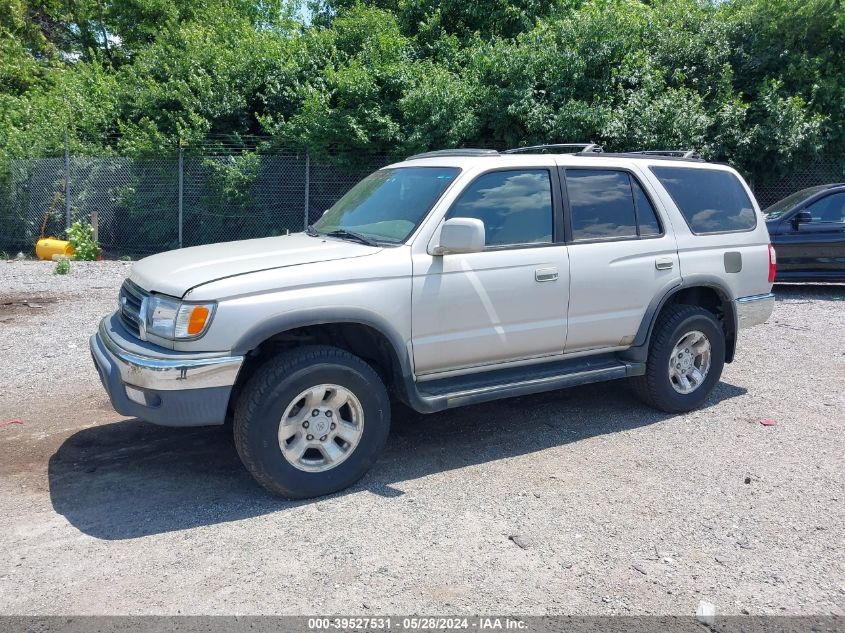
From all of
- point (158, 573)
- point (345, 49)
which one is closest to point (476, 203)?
point (158, 573)

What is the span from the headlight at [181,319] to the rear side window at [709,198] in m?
3.76

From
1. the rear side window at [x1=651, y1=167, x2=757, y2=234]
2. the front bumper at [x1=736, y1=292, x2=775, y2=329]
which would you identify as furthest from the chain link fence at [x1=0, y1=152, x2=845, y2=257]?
the front bumper at [x1=736, y1=292, x2=775, y2=329]

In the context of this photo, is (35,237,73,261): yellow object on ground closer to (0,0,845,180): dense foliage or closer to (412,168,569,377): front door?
(0,0,845,180): dense foliage

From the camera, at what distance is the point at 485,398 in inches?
191

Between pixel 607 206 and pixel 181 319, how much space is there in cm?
323

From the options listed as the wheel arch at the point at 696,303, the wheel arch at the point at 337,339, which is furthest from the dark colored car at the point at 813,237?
the wheel arch at the point at 337,339

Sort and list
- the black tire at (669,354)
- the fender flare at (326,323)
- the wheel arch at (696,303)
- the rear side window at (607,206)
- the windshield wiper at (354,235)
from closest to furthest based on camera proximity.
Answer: the fender flare at (326,323) < the windshield wiper at (354,235) < the rear side window at (607,206) < the wheel arch at (696,303) < the black tire at (669,354)

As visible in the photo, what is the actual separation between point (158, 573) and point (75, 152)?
A: 48.4 ft

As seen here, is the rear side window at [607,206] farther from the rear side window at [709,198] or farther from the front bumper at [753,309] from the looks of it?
the front bumper at [753,309]

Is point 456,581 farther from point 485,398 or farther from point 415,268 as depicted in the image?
point 415,268

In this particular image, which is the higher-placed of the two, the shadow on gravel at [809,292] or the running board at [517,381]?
the shadow on gravel at [809,292]

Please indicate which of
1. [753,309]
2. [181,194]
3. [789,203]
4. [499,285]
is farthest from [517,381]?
[181,194]

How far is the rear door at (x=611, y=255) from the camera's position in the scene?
5328mm

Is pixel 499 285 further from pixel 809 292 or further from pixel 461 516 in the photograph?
pixel 809 292
